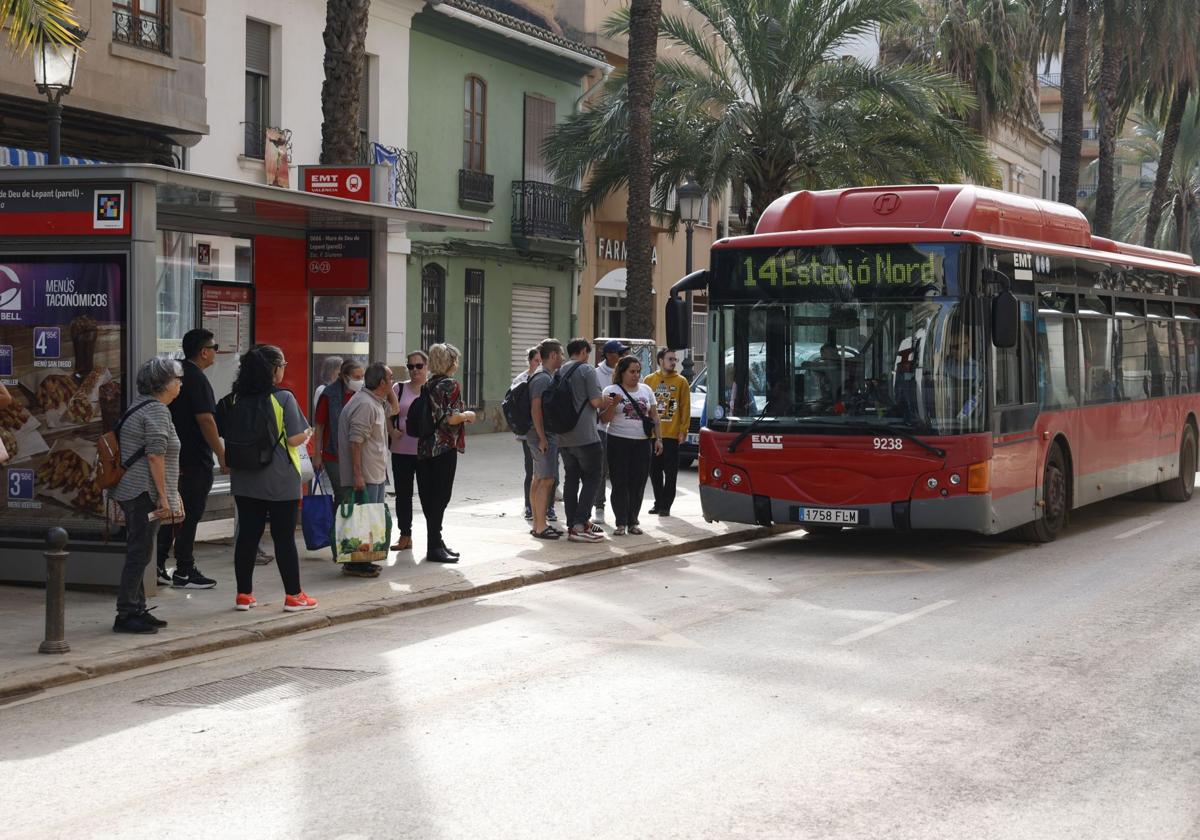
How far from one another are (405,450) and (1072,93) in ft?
77.7

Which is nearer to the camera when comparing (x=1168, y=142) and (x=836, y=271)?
(x=836, y=271)

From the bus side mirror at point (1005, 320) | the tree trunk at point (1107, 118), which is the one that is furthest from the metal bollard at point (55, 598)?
the tree trunk at point (1107, 118)

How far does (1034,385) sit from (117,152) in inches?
436

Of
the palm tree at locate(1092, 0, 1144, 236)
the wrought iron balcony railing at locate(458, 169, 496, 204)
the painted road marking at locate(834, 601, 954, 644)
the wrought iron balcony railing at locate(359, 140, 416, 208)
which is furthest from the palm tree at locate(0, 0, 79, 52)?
the palm tree at locate(1092, 0, 1144, 236)

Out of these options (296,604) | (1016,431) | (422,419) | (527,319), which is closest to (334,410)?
(422,419)

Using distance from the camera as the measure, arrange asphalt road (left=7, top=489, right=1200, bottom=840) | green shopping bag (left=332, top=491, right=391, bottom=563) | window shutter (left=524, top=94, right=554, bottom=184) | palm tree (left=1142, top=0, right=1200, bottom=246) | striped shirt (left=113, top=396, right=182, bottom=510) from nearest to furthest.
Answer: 1. asphalt road (left=7, top=489, right=1200, bottom=840)
2. striped shirt (left=113, top=396, right=182, bottom=510)
3. green shopping bag (left=332, top=491, right=391, bottom=563)
4. window shutter (left=524, top=94, right=554, bottom=184)
5. palm tree (left=1142, top=0, right=1200, bottom=246)

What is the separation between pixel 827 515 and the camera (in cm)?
1335

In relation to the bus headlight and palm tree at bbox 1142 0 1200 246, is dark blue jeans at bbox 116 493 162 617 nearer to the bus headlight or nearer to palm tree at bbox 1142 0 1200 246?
the bus headlight

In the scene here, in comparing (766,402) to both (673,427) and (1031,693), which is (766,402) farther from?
(1031,693)

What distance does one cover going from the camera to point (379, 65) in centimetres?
2700

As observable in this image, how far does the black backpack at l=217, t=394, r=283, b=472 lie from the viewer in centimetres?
1000

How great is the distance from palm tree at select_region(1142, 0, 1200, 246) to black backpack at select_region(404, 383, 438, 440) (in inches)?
1064

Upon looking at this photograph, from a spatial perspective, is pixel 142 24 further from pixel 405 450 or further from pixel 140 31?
pixel 405 450

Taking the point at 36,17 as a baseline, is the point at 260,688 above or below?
below
